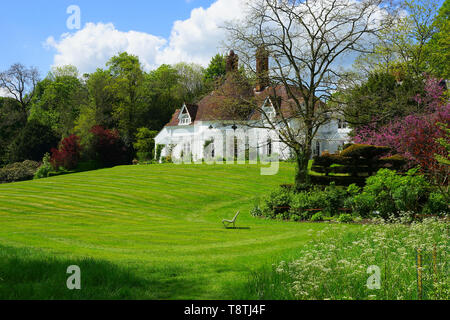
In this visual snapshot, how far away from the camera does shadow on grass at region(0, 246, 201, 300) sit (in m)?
5.51

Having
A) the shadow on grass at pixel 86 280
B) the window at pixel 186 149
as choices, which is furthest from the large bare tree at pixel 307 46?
the window at pixel 186 149

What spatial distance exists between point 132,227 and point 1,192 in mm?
13869

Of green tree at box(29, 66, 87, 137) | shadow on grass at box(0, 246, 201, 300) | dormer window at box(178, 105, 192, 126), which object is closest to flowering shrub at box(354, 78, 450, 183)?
shadow on grass at box(0, 246, 201, 300)

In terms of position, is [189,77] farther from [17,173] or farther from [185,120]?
[17,173]

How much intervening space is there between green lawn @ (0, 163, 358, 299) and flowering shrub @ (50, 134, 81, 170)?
19.2 metres

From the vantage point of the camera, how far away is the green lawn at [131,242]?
19.9ft

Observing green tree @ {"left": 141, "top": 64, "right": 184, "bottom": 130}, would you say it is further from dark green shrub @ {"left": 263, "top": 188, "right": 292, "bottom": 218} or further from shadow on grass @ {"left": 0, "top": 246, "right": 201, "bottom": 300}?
shadow on grass @ {"left": 0, "top": 246, "right": 201, "bottom": 300}

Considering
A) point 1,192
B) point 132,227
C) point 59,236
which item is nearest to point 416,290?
point 59,236

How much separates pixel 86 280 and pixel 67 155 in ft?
138

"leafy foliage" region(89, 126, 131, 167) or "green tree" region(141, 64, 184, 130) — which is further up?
"green tree" region(141, 64, 184, 130)

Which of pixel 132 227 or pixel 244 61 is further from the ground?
pixel 244 61

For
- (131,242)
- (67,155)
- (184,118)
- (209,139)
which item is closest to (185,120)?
(184,118)

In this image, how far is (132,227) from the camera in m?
14.0
